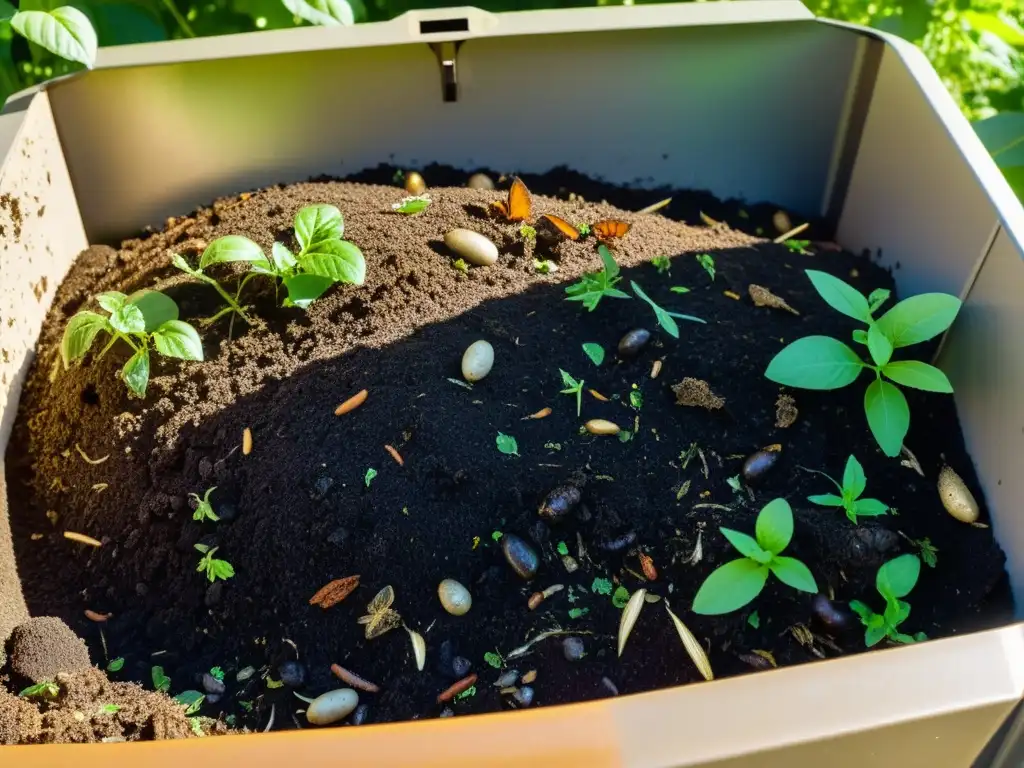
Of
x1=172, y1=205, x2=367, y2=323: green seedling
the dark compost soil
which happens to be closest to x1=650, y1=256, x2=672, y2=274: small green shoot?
the dark compost soil

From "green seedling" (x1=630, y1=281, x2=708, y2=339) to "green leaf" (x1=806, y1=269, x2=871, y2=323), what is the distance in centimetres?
13

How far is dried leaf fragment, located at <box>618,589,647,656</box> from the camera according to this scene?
836 millimetres

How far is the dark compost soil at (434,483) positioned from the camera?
0.85 m

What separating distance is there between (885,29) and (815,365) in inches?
33.4

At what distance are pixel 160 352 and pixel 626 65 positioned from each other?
73 centimetres

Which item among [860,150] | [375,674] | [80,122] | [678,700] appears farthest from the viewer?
[860,150]

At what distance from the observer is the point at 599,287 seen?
3.38 feet

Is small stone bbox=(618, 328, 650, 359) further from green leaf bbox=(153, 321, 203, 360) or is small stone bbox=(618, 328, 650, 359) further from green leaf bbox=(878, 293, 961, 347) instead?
green leaf bbox=(153, 321, 203, 360)

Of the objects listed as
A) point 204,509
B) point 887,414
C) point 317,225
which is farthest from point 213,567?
point 887,414

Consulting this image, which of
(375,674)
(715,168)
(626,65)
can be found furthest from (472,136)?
(375,674)

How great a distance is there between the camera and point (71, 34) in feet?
3.50

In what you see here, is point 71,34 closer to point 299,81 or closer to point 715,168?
point 299,81

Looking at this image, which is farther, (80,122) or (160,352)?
(80,122)

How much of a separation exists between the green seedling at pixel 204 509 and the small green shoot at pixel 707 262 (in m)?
0.64
